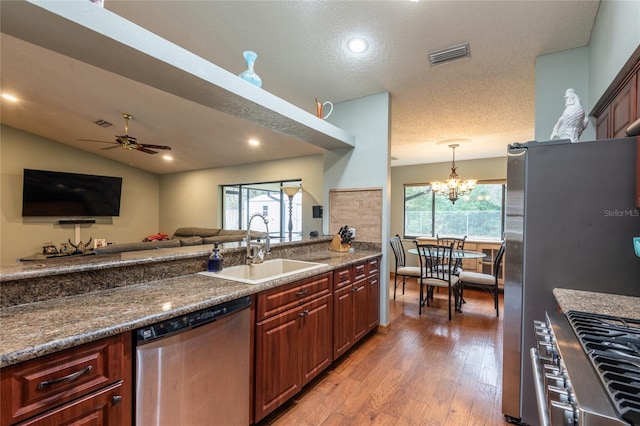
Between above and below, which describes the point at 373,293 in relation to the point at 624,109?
below

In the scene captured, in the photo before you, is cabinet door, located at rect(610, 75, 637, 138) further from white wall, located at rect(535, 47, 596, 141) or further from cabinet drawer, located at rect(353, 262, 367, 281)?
cabinet drawer, located at rect(353, 262, 367, 281)

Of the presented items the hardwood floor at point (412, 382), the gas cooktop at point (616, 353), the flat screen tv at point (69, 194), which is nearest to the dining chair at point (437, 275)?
the hardwood floor at point (412, 382)

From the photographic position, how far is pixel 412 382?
2.19 m

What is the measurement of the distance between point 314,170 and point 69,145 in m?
5.63

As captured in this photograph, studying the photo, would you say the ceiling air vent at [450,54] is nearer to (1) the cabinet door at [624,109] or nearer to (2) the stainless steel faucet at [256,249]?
(1) the cabinet door at [624,109]

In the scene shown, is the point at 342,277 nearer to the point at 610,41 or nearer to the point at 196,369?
the point at 196,369

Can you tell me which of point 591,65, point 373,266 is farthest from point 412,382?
point 591,65

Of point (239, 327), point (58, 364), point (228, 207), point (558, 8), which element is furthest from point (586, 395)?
point (228, 207)

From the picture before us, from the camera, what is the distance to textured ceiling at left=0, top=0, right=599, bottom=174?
1.95 m

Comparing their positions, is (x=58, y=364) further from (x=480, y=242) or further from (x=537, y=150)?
(x=480, y=242)

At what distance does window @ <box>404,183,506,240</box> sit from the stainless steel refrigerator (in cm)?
439

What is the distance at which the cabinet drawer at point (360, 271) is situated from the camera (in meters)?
2.60

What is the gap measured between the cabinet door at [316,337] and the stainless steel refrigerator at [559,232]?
47.5 inches

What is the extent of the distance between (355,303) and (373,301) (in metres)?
0.47
